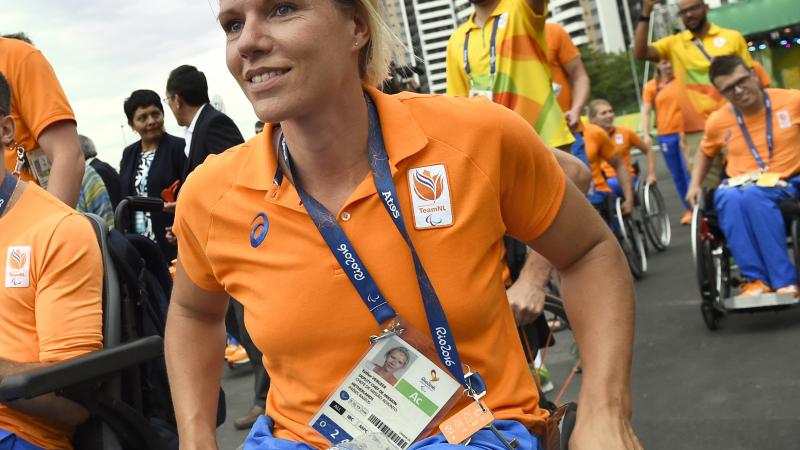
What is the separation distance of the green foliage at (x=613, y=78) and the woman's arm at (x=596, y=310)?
347 feet

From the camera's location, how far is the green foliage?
354 ft

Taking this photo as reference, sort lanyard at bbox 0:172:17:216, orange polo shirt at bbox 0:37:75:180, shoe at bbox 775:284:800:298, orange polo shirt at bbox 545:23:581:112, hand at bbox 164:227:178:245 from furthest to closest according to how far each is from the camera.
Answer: shoe at bbox 775:284:800:298
orange polo shirt at bbox 545:23:581:112
hand at bbox 164:227:178:245
orange polo shirt at bbox 0:37:75:180
lanyard at bbox 0:172:17:216

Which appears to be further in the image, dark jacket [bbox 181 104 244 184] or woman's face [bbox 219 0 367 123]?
dark jacket [bbox 181 104 244 184]

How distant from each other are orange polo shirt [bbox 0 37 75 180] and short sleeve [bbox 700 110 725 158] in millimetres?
5007

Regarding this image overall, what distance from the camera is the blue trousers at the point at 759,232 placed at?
7344 mm

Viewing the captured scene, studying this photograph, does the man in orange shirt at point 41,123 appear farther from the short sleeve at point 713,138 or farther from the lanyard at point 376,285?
the short sleeve at point 713,138

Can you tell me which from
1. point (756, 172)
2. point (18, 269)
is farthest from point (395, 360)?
point (756, 172)

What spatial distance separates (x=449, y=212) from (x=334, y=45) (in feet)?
1.17

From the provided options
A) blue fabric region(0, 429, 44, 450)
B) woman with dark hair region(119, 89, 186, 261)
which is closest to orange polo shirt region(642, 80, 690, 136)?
woman with dark hair region(119, 89, 186, 261)

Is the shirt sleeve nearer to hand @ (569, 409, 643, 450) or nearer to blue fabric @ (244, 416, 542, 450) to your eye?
blue fabric @ (244, 416, 542, 450)

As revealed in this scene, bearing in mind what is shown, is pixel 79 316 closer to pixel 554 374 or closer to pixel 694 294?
pixel 554 374

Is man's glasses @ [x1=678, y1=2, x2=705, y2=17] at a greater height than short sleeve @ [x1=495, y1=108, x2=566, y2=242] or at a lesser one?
lesser

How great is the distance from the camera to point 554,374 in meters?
6.89

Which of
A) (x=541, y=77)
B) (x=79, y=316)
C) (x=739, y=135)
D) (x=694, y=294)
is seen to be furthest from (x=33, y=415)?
(x=694, y=294)
